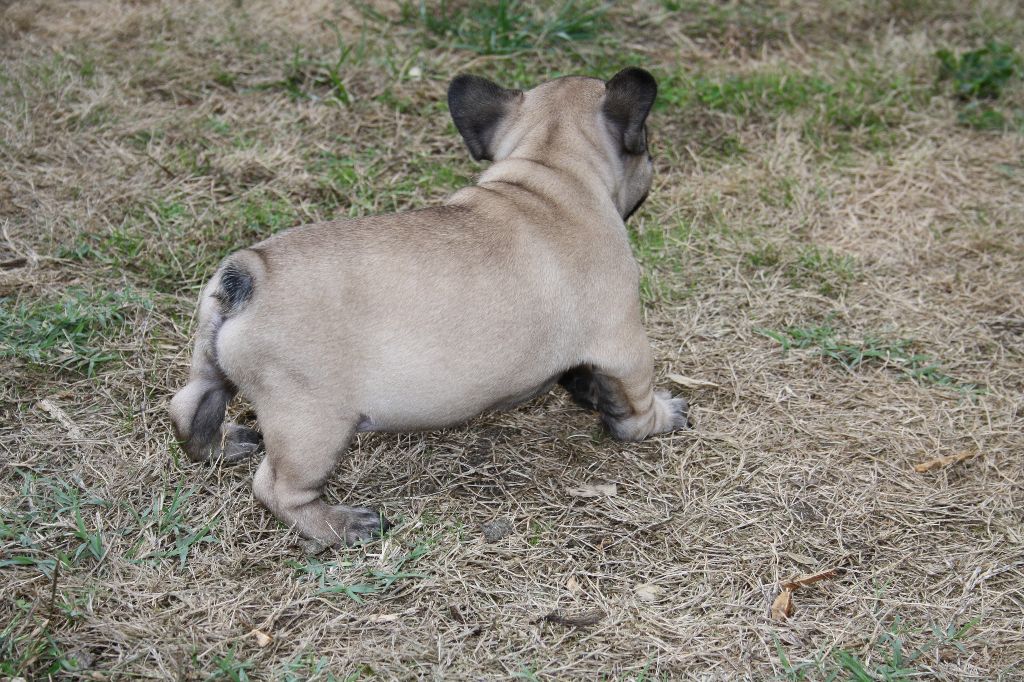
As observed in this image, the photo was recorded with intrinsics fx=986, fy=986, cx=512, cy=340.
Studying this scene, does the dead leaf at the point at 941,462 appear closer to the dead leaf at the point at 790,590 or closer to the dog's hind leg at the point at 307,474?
the dead leaf at the point at 790,590

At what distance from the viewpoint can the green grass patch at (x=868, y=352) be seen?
5523 millimetres

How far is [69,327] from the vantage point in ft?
17.8

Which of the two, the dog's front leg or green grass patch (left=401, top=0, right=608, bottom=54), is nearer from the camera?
the dog's front leg

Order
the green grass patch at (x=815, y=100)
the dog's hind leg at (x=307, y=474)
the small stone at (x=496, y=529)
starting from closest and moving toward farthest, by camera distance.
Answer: the dog's hind leg at (x=307, y=474), the small stone at (x=496, y=529), the green grass patch at (x=815, y=100)

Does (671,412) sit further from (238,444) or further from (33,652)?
(33,652)

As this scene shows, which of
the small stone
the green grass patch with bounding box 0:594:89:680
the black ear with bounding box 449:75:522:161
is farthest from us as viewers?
the black ear with bounding box 449:75:522:161

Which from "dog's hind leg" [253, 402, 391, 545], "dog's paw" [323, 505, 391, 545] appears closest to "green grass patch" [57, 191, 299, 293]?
"dog's hind leg" [253, 402, 391, 545]

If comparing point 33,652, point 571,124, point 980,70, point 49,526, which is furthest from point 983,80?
point 33,652

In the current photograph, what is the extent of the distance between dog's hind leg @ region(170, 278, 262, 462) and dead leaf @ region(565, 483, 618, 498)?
5.18 feet

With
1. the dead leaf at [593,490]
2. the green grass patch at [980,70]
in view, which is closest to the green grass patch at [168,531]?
the dead leaf at [593,490]

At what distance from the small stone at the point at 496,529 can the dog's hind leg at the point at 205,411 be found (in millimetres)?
1223

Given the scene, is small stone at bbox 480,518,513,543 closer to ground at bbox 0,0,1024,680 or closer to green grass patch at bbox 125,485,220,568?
ground at bbox 0,0,1024,680

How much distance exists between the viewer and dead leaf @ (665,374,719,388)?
5.46 meters

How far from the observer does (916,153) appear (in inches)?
280
